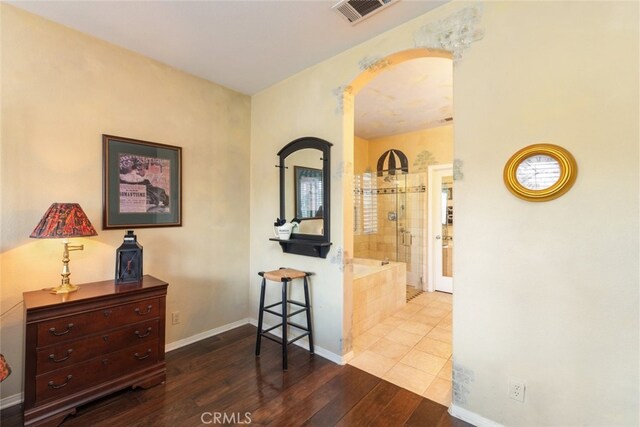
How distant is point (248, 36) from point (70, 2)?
112cm

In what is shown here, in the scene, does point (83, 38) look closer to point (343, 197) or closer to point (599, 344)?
point (343, 197)

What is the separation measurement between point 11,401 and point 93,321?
788mm

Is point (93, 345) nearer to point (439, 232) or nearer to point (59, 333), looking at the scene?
point (59, 333)

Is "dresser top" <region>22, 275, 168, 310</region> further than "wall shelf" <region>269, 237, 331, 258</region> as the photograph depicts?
No

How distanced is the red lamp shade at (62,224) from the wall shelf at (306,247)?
58.9 inches

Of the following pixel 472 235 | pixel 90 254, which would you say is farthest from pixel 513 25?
pixel 90 254

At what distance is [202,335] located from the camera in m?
2.86

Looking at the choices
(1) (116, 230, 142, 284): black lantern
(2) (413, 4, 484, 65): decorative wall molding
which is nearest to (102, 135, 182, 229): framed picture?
(1) (116, 230, 142, 284): black lantern

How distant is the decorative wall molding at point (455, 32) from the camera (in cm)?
174

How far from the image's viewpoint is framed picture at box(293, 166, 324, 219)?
260cm

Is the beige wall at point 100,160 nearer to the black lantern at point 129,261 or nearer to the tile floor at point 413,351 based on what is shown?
the black lantern at point 129,261

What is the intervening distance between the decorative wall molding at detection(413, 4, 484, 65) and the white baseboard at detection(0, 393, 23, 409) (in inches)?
142

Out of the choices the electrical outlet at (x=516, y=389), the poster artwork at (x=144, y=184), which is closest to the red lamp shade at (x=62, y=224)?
the poster artwork at (x=144, y=184)

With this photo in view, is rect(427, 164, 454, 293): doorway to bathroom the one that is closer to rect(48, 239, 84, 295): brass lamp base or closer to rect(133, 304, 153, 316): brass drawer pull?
Answer: rect(133, 304, 153, 316): brass drawer pull
